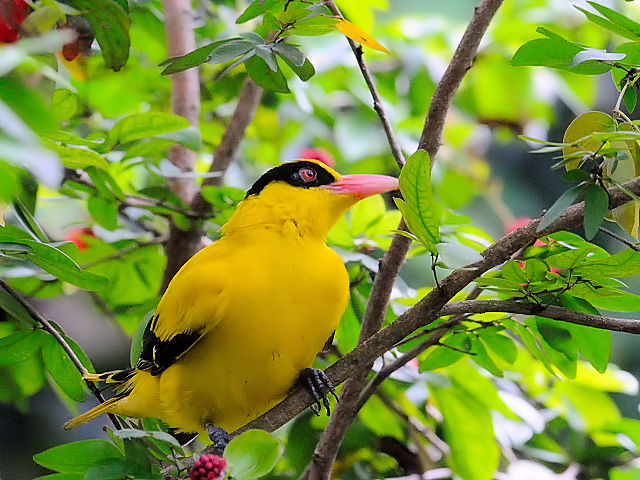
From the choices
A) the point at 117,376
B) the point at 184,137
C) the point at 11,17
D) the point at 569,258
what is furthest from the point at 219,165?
the point at 569,258

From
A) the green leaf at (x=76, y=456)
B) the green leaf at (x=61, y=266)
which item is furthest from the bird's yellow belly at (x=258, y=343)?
the green leaf at (x=76, y=456)

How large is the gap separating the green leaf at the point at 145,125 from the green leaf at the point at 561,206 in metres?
0.92

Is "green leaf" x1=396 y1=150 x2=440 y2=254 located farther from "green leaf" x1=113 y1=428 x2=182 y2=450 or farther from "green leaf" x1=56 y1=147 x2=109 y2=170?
"green leaf" x1=56 y1=147 x2=109 y2=170

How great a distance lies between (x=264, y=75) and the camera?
135 centimetres

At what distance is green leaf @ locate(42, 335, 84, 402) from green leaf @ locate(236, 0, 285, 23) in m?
0.69

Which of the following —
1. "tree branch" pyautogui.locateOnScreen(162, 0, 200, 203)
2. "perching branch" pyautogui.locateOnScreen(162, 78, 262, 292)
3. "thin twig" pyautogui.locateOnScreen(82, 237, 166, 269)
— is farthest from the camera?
"tree branch" pyautogui.locateOnScreen(162, 0, 200, 203)

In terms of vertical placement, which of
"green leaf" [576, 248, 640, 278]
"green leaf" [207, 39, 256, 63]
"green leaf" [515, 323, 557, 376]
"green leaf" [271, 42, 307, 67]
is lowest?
"green leaf" [515, 323, 557, 376]

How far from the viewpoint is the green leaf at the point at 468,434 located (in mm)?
1906

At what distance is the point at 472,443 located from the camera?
1913 mm

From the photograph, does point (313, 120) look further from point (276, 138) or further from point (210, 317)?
point (210, 317)

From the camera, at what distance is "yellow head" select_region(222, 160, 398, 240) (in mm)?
1805

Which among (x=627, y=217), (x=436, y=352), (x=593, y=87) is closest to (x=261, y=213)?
(x=436, y=352)

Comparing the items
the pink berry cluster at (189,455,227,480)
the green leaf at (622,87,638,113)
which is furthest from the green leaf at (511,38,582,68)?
the pink berry cluster at (189,455,227,480)

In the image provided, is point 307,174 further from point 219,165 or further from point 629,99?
point 629,99
